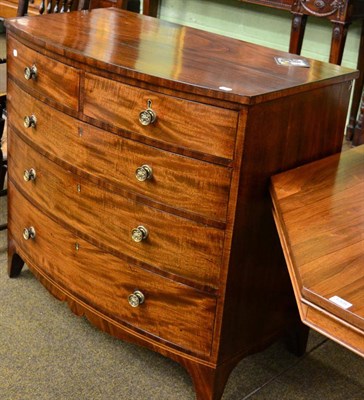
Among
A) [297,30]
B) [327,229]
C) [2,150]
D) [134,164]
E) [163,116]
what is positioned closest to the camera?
[327,229]

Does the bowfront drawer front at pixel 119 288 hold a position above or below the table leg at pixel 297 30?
below

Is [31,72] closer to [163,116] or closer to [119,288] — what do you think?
[163,116]

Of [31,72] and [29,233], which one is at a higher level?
[31,72]

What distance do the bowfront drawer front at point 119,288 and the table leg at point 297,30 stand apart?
1926mm

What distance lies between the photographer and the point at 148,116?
2.00m

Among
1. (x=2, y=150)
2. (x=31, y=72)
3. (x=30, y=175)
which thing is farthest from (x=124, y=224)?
(x=2, y=150)

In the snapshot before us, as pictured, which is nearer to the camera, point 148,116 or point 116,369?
point 148,116

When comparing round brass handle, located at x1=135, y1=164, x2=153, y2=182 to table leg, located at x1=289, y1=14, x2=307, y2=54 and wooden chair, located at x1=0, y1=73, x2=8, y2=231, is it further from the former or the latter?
table leg, located at x1=289, y1=14, x2=307, y2=54

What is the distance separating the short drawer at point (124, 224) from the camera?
2029 mm

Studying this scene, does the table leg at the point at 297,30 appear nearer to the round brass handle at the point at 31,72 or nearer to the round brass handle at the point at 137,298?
the round brass handle at the point at 31,72

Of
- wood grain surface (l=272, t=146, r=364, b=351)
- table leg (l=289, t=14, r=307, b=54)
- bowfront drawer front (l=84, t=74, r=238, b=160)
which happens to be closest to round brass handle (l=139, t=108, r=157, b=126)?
bowfront drawer front (l=84, t=74, r=238, b=160)

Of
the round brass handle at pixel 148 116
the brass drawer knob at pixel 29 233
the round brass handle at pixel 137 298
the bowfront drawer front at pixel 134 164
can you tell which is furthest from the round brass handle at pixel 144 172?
the brass drawer knob at pixel 29 233

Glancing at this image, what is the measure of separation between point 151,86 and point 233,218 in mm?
399

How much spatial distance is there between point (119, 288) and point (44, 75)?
0.67 metres
